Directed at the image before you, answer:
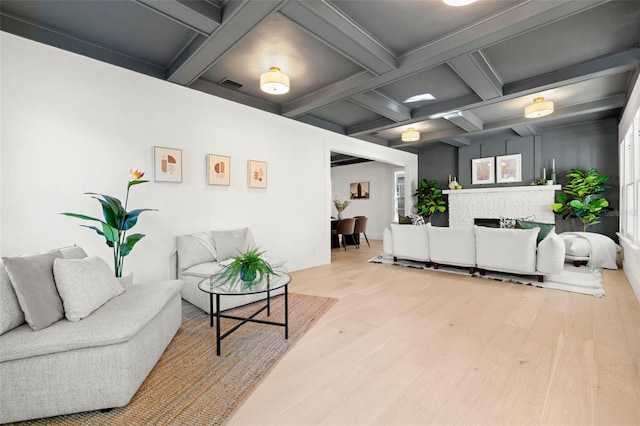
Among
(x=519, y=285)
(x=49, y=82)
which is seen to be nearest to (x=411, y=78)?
(x=519, y=285)

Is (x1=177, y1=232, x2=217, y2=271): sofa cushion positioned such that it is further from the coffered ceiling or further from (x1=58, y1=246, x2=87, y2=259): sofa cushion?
the coffered ceiling

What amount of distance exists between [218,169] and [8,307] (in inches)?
106

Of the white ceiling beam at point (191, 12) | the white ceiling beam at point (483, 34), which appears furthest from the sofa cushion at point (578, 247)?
the white ceiling beam at point (191, 12)

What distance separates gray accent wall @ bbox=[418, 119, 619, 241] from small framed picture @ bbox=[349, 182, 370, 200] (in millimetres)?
2198

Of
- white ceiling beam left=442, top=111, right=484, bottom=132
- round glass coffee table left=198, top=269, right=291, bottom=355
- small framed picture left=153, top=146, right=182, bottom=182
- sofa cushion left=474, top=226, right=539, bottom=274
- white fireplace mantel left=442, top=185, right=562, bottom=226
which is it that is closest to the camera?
round glass coffee table left=198, top=269, right=291, bottom=355

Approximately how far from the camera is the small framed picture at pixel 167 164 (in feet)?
11.2

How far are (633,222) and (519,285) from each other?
170 centimetres

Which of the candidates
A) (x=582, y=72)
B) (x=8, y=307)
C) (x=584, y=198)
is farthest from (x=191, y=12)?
(x=584, y=198)

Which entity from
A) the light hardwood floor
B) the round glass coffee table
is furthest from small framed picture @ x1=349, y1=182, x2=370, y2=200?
the round glass coffee table

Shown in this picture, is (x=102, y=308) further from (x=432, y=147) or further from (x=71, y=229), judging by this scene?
(x=432, y=147)

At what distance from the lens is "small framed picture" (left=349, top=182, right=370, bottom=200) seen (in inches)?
387

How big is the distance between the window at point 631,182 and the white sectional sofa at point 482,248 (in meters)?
0.87

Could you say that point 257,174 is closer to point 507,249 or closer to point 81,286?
point 81,286

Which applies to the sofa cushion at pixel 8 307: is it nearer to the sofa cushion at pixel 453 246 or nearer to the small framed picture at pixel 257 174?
the small framed picture at pixel 257 174
